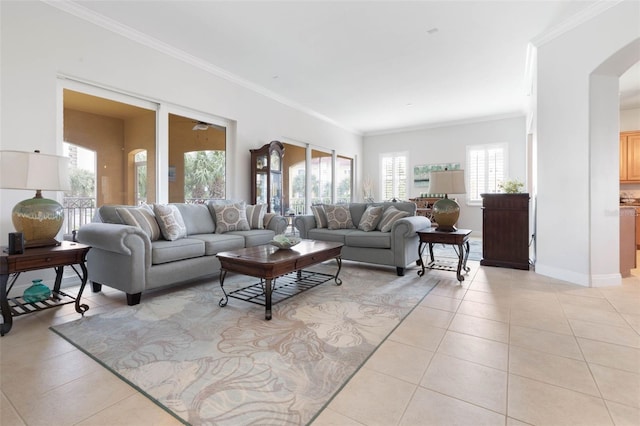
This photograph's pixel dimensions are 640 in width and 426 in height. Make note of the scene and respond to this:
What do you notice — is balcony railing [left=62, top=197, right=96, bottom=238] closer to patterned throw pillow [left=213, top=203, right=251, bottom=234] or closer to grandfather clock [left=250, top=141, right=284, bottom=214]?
patterned throw pillow [left=213, top=203, right=251, bottom=234]

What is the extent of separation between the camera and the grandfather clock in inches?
209

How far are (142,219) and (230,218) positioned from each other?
1162 millimetres

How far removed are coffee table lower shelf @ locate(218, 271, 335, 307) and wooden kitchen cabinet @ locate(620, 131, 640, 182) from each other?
6644 mm

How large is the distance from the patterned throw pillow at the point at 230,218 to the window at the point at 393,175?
558 cm

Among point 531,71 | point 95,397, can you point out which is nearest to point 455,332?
point 95,397

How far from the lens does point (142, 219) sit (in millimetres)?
3287

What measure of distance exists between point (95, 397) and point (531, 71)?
6292 millimetres

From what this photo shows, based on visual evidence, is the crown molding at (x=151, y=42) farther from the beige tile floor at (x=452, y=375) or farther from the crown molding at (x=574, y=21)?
the crown molding at (x=574, y=21)

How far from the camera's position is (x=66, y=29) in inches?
128

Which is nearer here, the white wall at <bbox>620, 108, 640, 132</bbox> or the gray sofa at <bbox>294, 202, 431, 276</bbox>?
the gray sofa at <bbox>294, 202, 431, 276</bbox>

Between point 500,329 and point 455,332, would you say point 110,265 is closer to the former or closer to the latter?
point 455,332

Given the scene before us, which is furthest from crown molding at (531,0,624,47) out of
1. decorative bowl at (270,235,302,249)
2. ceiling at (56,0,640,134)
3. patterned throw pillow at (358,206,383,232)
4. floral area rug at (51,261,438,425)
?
decorative bowl at (270,235,302,249)

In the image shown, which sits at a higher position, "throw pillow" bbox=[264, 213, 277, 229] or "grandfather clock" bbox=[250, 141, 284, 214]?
"grandfather clock" bbox=[250, 141, 284, 214]

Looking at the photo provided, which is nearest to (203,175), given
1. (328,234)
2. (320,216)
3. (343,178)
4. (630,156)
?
(320,216)
